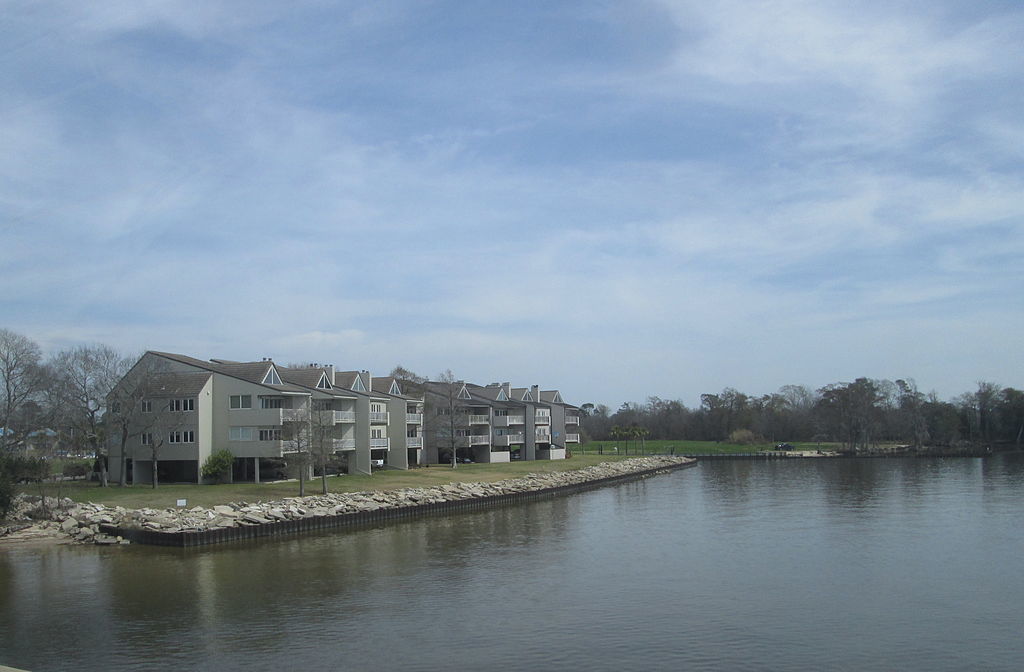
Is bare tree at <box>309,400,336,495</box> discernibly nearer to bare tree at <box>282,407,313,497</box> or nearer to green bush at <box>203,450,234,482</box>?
bare tree at <box>282,407,313,497</box>

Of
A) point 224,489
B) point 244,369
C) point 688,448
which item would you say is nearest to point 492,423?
point 244,369

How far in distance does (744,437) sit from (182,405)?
106822mm

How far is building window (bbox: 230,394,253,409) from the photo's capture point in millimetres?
55562

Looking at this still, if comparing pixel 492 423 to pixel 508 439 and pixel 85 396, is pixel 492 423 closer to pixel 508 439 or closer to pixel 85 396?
pixel 508 439

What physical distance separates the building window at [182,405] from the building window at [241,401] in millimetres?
2578

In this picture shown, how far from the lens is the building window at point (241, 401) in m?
55.6

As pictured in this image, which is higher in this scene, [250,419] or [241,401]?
[241,401]

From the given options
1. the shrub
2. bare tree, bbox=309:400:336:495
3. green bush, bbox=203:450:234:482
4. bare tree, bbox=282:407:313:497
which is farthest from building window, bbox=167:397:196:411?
the shrub

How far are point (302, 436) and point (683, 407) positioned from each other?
135 metres

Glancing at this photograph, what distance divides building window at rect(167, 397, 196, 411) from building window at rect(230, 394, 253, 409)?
2.58 m

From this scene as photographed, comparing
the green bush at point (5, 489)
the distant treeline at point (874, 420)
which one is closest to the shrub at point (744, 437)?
the distant treeline at point (874, 420)

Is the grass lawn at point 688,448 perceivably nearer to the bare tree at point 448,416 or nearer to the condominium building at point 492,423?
the condominium building at point 492,423

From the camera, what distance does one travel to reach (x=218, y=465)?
53281mm

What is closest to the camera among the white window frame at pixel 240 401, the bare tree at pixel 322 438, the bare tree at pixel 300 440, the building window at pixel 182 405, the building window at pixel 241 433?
the bare tree at pixel 300 440
